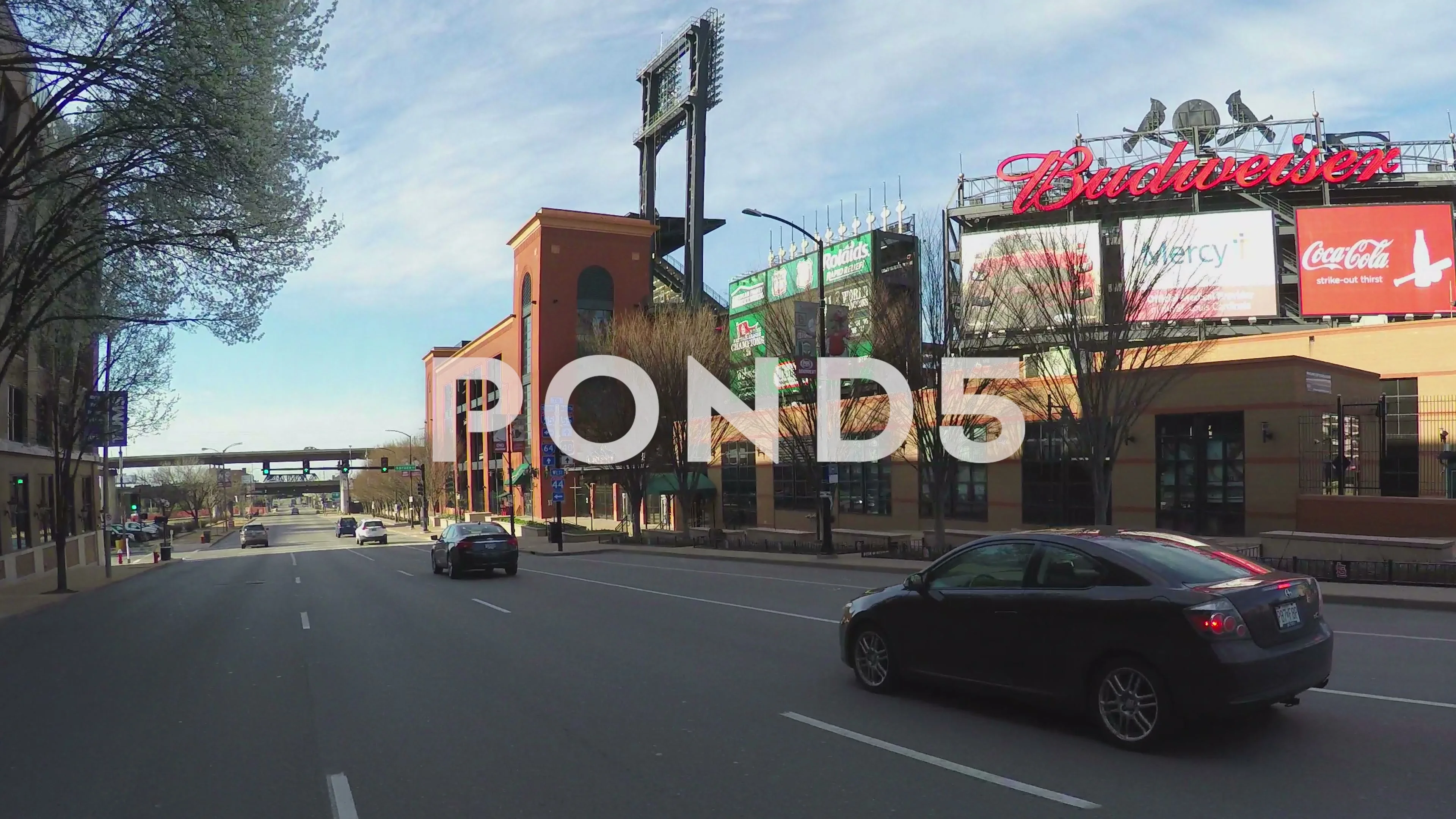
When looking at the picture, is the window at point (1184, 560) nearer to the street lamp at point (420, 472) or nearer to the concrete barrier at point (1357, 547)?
the concrete barrier at point (1357, 547)

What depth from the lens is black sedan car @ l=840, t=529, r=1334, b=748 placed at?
21.3ft

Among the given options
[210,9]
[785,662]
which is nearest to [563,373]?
[210,9]

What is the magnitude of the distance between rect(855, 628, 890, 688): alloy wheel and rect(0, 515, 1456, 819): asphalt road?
222 mm

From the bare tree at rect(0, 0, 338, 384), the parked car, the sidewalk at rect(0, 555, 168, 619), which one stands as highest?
the bare tree at rect(0, 0, 338, 384)

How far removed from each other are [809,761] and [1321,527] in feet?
68.7

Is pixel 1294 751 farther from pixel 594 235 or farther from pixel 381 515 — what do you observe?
pixel 381 515

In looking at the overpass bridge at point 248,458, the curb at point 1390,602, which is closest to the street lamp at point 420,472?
the overpass bridge at point 248,458

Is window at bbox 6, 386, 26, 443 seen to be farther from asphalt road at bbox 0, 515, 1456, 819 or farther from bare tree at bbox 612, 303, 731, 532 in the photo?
asphalt road at bbox 0, 515, 1456, 819

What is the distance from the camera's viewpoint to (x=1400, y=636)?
11.8 m

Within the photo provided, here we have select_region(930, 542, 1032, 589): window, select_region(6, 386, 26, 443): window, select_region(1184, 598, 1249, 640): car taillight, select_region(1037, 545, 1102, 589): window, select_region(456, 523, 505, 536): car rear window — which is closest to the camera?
select_region(1184, 598, 1249, 640): car taillight

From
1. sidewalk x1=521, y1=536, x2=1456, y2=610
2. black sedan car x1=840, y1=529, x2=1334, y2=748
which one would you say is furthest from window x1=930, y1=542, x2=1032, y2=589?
sidewalk x1=521, y1=536, x2=1456, y2=610

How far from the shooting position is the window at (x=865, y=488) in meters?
37.1

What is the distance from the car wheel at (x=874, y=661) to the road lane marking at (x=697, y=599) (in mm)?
4458

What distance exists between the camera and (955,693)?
876 cm
